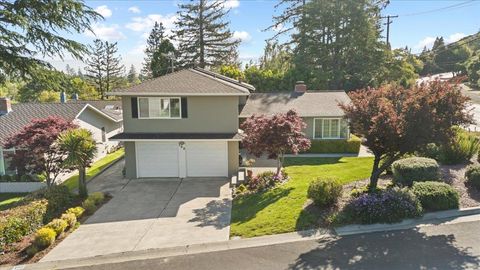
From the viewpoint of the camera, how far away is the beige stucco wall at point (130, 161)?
19.7 metres

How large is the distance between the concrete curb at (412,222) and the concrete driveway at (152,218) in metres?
4.25

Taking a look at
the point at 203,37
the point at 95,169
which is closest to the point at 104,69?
the point at 203,37

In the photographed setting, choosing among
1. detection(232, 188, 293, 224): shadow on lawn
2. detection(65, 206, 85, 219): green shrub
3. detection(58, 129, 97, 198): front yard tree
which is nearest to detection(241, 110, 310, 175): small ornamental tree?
detection(232, 188, 293, 224): shadow on lawn

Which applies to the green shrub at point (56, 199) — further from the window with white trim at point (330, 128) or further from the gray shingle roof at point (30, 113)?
the window with white trim at point (330, 128)

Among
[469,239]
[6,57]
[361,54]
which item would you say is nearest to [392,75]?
[361,54]

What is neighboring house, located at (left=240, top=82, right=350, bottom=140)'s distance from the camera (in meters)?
25.3

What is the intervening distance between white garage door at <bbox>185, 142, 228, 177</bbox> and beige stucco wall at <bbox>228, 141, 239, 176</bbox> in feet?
0.77

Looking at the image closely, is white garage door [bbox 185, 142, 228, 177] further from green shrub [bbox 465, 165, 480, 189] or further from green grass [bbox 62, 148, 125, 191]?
green shrub [bbox 465, 165, 480, 189]

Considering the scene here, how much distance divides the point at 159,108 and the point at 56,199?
707cm

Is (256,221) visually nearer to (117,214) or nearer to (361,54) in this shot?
(117,214)

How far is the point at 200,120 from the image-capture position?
19.6 metres

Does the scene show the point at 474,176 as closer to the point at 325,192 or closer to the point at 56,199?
the point at 325,192

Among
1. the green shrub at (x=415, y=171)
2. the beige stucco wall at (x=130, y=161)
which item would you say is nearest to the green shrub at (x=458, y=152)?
the green shrub at (x=415, y=171)

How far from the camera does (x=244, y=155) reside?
24.6 m
